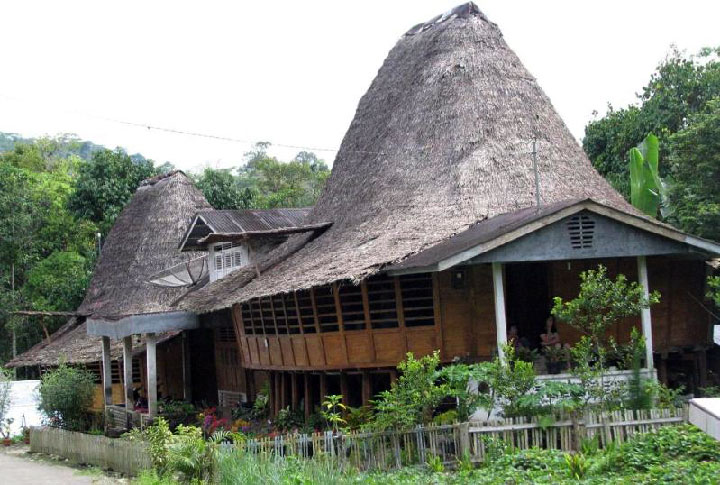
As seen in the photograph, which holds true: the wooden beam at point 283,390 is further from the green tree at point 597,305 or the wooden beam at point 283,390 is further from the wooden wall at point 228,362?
the green tree at point 597,305

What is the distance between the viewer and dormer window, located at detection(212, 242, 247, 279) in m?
23.4

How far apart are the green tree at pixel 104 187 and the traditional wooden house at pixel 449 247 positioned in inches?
606

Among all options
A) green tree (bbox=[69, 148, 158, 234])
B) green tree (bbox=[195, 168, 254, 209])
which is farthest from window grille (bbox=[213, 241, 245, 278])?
green tree (bbox=[69, 148, 158, 234])

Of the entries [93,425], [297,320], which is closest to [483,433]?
[297,320]

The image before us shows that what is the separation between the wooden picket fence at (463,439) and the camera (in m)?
12.8

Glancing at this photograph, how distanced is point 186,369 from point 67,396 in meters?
3.43

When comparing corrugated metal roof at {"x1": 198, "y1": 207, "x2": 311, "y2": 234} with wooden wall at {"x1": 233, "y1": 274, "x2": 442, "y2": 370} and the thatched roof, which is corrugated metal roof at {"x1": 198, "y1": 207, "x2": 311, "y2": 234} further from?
wooden wall at {"x1": 233, "y1": 274, "x2": 442, "y2": 370}

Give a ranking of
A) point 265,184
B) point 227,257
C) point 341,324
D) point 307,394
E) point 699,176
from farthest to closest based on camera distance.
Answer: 1. point 265,184
2. point 227,257
3. point 699,176
4. point 307,394
5. point 341,324

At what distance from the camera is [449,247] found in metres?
14.8

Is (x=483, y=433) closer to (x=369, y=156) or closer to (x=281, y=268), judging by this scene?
(x=281, y=268)

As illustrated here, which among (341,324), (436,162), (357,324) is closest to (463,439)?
(357,324)

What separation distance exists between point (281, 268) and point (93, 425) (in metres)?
9.73

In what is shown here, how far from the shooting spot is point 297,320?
1827cm

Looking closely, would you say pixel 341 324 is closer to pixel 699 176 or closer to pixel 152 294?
A: pixel 699 176
